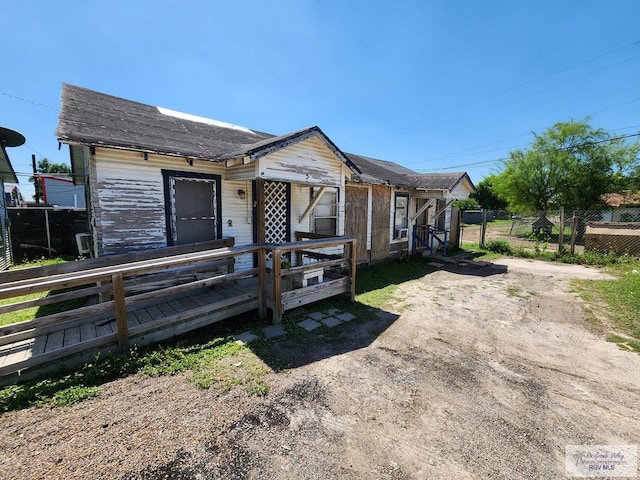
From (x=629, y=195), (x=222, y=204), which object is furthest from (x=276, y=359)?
(x=629, y=195)

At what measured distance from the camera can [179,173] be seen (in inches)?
210

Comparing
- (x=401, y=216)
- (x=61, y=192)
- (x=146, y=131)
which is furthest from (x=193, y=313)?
(x=61, y=192)

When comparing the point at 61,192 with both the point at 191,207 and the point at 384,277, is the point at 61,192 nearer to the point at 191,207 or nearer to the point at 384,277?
the point at 191,207

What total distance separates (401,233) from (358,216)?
2.66m

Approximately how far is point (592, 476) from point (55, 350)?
5012 mm

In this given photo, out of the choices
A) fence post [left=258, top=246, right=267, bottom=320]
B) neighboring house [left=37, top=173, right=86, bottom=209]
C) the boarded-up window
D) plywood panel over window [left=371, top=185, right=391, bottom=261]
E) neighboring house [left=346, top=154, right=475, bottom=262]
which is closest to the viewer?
fence post [left=258, top=246, right=267, bottom=320]

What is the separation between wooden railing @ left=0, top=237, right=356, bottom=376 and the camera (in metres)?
3.03

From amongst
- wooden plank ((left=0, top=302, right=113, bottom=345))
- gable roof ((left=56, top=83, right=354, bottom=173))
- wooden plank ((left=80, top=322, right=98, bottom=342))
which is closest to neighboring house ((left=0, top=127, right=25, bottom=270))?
gable roof ((left=56, top=83, right=354, bottom=173))

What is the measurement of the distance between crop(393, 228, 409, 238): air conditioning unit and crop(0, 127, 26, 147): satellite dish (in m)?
11.8

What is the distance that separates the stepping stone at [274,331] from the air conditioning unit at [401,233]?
725 centimetres

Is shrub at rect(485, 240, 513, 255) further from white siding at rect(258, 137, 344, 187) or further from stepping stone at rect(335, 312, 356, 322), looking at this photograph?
stepping stone at rect(335, 312, 356, 322)

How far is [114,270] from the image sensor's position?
3447 mm

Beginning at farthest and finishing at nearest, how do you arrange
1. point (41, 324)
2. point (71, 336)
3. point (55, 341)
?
point (71, 336) < point (55, 341) < point (41, 324)

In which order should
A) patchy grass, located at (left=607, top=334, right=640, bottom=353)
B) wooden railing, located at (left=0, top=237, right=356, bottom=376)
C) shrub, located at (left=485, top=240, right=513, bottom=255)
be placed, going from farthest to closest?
1. shrub, located at (left=485, top=240, right=513, bottom=255)
2. patchy grass, located at (left=607, top=334, right=640, bottom=353)
3. wooden railing, located at (left=0, top=237, right=356, bottom=376)
